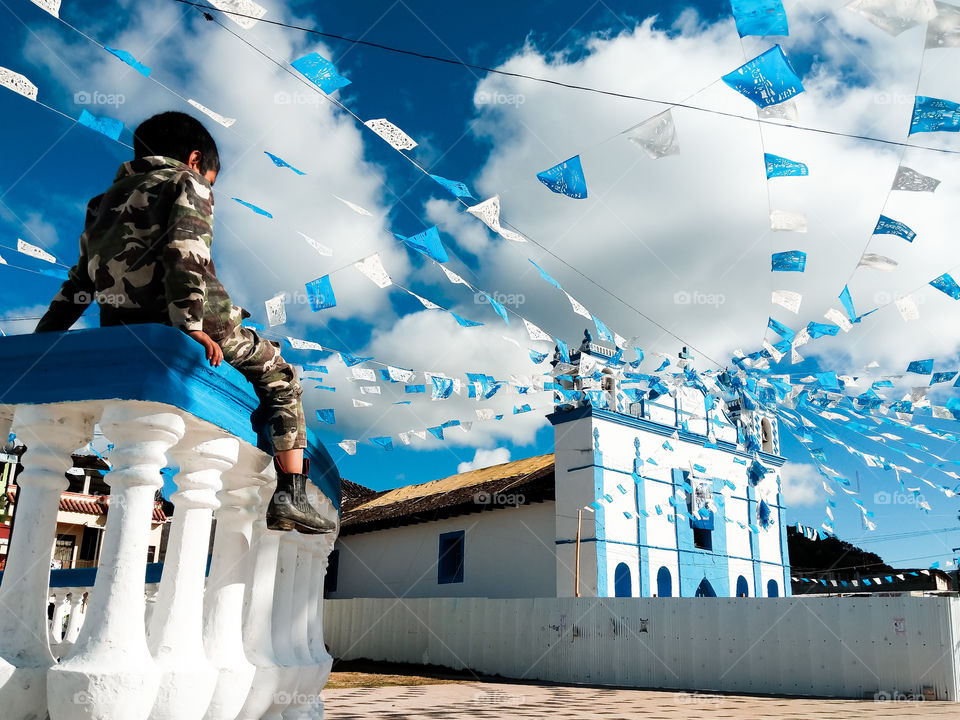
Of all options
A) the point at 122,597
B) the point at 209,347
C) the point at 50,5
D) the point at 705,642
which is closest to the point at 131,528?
the point at 122,597

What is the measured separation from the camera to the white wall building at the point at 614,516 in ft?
46.4

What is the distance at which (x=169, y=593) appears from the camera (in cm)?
168

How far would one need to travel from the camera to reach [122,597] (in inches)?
58.3

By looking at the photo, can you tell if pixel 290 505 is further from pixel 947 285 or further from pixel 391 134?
pixel 947 285

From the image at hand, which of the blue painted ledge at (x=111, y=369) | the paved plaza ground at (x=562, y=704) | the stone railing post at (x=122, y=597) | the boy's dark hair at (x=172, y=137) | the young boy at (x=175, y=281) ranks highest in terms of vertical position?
the boy's dark hair at (x=172, y=137)

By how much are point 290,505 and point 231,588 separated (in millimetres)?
280

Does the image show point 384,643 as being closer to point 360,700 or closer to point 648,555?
point 648,555

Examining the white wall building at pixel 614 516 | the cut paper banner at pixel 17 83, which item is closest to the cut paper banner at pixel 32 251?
the cut paper banner at pixel 17 83

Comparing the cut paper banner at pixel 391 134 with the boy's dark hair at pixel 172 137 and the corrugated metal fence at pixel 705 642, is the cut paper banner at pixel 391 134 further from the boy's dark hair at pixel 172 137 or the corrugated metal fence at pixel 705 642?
the corrugated metal fence at pixel 705 642

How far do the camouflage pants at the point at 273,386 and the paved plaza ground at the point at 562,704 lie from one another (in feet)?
15.1

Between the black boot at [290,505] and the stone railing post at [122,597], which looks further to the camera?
the black boot at [290,505]

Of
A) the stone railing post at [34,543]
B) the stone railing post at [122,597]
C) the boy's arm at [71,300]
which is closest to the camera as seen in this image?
the stone railing post at [122,597]

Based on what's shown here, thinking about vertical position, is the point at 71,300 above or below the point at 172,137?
below

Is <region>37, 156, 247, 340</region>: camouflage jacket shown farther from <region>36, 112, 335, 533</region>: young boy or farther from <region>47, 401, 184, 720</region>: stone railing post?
<region>47, 401, 184, 720</region>: stone railing post
